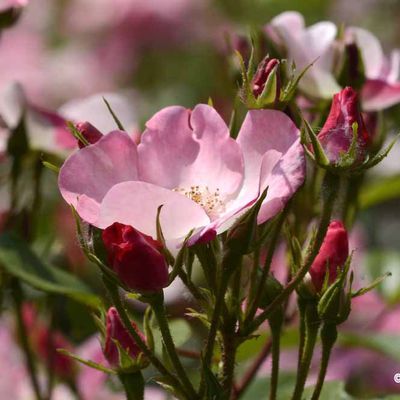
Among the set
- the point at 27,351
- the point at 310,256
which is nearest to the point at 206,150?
the point at 310,256

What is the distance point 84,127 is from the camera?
94 cm

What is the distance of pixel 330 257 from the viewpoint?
931mm

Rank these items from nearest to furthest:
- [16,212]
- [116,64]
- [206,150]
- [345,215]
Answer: [206,150] → [345,215] → [16,212] → [116,64]

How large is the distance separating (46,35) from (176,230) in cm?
278

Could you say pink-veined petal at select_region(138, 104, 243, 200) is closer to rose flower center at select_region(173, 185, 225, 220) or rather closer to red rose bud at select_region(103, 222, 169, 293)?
rose flower center at select_region(173, 185, 225, 220)

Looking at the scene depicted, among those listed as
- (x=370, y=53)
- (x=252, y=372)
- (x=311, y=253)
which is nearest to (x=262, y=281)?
(x=311, y=253)

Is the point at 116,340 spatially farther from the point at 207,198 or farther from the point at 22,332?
the point at 22,332

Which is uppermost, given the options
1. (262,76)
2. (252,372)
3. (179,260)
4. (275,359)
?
(262,76)

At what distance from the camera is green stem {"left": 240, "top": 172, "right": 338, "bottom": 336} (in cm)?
90

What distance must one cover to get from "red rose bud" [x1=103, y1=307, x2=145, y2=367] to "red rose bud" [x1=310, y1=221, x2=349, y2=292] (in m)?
0.15

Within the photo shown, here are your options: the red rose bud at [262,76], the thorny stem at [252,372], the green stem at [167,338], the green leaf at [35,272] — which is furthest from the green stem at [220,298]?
the green leaf at [35,272]

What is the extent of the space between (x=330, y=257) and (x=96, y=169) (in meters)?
0.20

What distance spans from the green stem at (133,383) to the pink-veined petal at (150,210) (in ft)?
0.44

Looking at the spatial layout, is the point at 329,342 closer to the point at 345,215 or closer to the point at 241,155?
A: the point at 241,155
